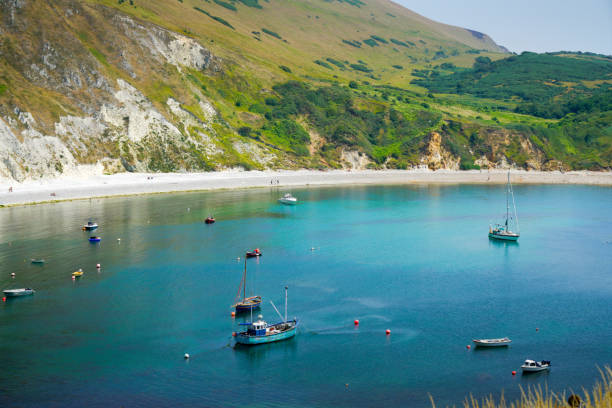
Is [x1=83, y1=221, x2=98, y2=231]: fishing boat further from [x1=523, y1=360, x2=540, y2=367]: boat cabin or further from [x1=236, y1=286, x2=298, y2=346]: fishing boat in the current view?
[x1=523, y1=360, x2=540, y2=367]: boat cabin

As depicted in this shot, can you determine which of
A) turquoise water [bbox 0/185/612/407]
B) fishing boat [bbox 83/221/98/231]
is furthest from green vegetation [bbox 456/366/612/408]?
fishing boat [bbox 83/221/98/231]

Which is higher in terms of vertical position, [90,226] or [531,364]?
[90,226]

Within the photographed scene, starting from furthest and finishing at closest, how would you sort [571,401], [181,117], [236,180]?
1. [181,117]
2. [236,180]
3. [571,401]

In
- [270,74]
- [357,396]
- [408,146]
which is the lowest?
[357,396]

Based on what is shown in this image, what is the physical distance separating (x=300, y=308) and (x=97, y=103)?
3900 inches

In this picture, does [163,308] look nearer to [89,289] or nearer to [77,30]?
[89,289]

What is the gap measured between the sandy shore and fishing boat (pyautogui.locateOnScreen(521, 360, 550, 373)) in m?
91.4

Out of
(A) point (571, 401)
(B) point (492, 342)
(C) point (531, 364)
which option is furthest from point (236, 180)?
(A) point (571, 401)

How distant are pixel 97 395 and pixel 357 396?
15886 mm

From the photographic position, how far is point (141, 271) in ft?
197

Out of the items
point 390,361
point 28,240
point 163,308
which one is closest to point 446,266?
point 390,361

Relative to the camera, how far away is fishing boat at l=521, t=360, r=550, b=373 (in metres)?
36.5

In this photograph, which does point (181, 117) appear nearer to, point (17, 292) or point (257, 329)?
point (17, 292)

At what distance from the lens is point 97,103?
423ft
